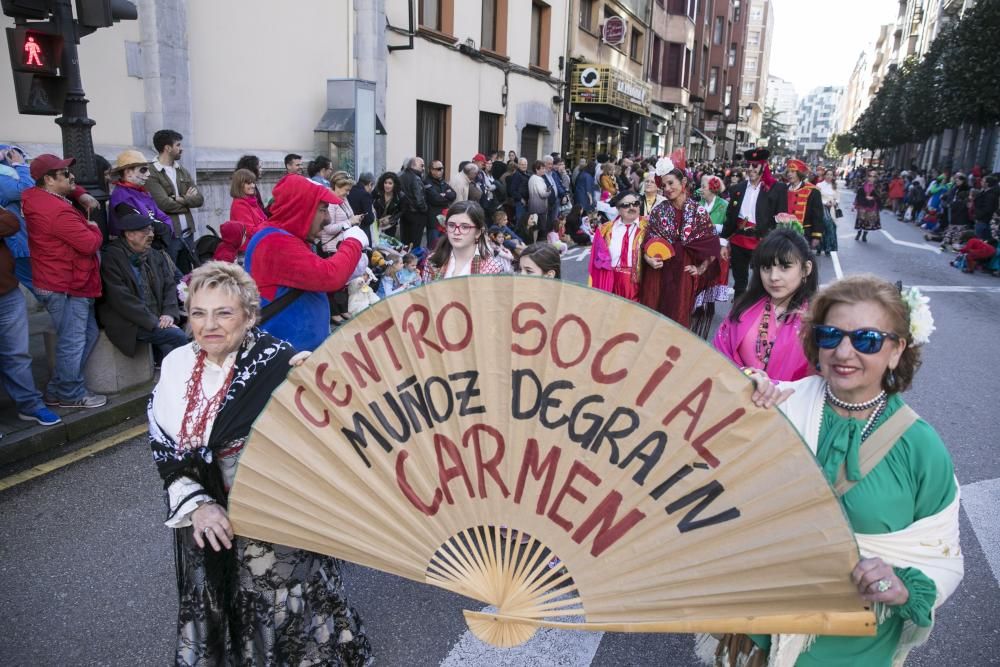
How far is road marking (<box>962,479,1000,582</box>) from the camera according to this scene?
389cm

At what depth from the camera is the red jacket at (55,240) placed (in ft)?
16.7

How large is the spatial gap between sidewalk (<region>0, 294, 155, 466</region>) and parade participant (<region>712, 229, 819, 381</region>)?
445cm

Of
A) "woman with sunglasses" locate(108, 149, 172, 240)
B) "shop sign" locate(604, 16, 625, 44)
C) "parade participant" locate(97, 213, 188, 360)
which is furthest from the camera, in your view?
"shop sign" locate(604, 16, 625, 44)

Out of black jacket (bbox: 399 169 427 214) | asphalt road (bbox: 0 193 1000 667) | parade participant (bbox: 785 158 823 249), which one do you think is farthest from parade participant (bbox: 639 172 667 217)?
black jacket (bbox: 399 169 427 214)

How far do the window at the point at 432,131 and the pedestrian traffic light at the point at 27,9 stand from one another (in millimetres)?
10063

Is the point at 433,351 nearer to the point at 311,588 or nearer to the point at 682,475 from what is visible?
the point at 682,475

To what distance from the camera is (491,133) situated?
751 inches

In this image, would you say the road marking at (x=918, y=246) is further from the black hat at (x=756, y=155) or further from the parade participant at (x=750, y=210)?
the parade participant at (x=750, y=210)

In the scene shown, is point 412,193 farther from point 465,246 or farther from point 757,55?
point 757,55

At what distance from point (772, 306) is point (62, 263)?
474 cm

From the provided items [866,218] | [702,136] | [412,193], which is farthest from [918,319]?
[702,136]

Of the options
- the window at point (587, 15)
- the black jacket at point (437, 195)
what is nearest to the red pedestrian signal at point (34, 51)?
the black jacket at point (437, 195)

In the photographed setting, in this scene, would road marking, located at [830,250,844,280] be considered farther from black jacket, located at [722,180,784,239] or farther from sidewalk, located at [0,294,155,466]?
sidewalk, located at [0,294,155,466]

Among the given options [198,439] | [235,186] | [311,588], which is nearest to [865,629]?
[311,588]
